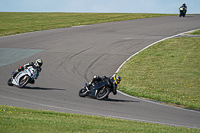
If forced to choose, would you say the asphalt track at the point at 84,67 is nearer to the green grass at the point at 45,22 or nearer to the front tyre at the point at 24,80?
the front tyre at the point at 24,80

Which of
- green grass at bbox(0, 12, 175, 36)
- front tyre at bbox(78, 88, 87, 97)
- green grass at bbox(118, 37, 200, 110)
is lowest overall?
front tyre at bbox(78, 88, 87, 97)

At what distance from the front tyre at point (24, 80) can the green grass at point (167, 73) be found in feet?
16.5

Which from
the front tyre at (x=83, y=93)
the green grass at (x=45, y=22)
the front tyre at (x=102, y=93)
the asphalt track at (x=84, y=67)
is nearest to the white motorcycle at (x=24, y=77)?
the asphalt track at (x=84, y=67)

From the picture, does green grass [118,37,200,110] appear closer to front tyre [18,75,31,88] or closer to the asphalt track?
the asphalt track

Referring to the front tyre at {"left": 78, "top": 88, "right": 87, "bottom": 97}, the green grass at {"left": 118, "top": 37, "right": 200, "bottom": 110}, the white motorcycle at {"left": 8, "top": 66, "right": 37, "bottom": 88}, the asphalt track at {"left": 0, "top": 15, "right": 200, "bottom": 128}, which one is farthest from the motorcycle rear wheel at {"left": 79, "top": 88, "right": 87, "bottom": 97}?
the green grass at {"left": 118, "top": 37, "right": 200, "bottom": 110}

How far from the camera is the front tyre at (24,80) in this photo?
15.9m

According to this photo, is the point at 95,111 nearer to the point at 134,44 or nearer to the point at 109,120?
the point at 109,120

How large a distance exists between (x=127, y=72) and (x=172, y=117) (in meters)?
9.34

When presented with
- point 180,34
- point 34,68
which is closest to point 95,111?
point 34,68

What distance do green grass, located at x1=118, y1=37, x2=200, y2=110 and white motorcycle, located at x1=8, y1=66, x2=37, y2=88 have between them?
4.83 metres

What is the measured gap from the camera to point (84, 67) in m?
22.0

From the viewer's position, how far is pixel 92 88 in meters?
14.7

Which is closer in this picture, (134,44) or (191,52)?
(191,52)

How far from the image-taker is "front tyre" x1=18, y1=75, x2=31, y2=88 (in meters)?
15.9
